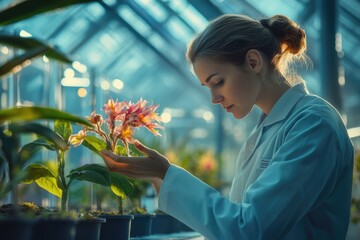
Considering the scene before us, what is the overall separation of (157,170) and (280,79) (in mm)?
527

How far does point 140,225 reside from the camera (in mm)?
1956

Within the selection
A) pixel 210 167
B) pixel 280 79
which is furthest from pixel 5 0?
pixel 280 79

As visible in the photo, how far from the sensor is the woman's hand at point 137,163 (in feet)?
4.06

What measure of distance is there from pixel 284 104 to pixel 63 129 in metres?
0.54

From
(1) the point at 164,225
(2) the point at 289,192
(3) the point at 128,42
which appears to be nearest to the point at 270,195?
(2) the point at 289,192

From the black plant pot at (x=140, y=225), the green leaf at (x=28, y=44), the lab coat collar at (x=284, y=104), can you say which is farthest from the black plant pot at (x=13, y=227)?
the black plant pot at (x=140, y=225)

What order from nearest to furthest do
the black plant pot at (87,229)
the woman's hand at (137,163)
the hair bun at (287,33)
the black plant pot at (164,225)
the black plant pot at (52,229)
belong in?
the black plant pot at (52,229) < the black plant pot at (87,229) < the woman's hand at (137,163) < the hair bun at (287,33) < the black plant pot at (164,225)

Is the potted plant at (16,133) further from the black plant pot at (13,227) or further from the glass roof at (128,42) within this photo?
the glass roof at (128,42)

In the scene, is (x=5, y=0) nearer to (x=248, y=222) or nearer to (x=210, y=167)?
(x=210, y=167)

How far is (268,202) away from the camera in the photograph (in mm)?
1318

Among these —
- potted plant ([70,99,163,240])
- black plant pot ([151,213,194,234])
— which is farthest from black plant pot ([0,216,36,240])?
black plant pot ([151,213,194,234])

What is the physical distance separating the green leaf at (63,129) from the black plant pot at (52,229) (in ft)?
1.52

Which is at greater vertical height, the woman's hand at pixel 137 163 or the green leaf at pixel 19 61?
the green leaf at pixel 19 61

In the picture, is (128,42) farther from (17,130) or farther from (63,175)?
(17,130)
